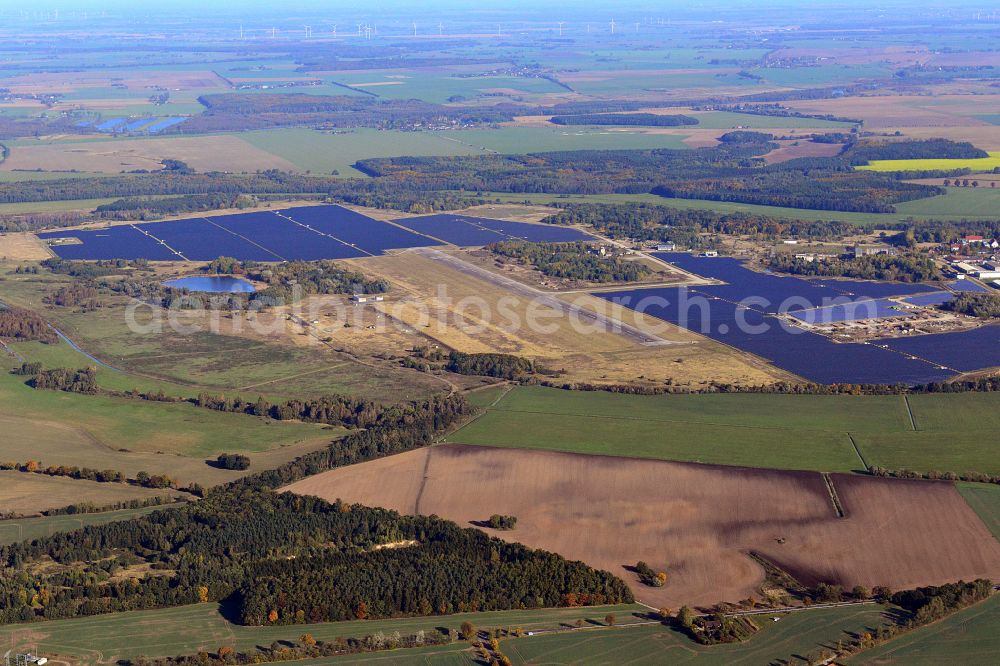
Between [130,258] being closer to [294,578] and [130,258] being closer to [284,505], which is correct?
[284,505]

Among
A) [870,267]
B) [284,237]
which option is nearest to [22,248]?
[284,237]

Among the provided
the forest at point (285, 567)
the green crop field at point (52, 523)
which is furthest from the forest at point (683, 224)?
the green crop field at point (52, 523)

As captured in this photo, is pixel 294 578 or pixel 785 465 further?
pixel 785 465

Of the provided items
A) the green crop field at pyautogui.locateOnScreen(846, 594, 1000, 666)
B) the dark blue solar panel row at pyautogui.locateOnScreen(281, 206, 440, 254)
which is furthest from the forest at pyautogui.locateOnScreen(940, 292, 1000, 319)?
the dark blue solar panel row at pyautogui.locateOnScreen(281, 206, 440, 254)

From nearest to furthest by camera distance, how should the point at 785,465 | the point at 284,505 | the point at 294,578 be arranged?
the point at 294,578 → the point at 284,505 → the point at 785,465

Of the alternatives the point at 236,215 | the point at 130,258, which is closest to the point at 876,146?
the point at 236,215

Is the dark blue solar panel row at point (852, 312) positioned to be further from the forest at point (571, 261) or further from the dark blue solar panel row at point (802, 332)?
the forest at point (571, 261)

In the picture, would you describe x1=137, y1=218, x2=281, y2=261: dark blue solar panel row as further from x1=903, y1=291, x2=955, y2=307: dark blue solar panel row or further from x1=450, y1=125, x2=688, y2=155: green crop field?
x1=450, y1=125, x2=688, y2=155: green crop field
